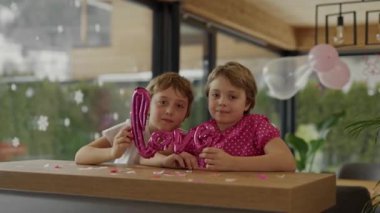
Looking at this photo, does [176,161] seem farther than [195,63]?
No

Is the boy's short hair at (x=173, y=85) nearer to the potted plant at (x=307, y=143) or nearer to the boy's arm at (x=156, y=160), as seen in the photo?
the boy's arm at (x=156, y=160)

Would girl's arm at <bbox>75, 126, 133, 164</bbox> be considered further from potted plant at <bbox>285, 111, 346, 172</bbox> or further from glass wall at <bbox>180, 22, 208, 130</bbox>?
potted plant at <bbox>285, 111, 346, 172</bbox>

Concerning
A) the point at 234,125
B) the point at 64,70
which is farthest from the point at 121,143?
the point at 64,70

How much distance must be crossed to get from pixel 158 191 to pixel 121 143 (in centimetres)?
40

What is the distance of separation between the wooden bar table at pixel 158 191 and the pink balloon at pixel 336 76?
275cm

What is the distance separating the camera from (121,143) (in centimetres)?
141

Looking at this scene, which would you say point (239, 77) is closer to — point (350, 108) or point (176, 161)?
point (176, 161)

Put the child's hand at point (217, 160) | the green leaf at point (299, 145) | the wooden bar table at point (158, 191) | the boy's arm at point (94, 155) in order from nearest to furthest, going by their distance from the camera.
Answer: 1. the wooden bar table at point (158, 191)
2. the child's hand at point (217, 160)
3. the boy's arm at point (94, 155)
4. the green leaf at point (299, 145)

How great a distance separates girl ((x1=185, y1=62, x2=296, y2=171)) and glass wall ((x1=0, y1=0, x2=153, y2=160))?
1.49 m

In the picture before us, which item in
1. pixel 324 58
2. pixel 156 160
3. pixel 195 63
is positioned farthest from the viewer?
pixel 195 63

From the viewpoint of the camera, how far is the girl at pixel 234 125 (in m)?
1.33

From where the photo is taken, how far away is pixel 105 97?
11.1 feet

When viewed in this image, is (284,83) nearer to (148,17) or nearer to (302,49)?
(148,17)

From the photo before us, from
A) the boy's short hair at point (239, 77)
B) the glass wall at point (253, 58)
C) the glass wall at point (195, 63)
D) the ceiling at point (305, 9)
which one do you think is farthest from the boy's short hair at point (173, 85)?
the glass wall at point (253, 58)
